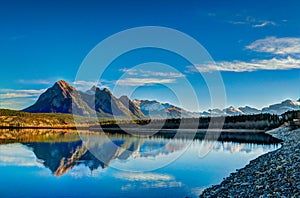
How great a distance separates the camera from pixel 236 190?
62.7ft

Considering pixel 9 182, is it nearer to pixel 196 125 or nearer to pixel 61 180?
pixel 61 180

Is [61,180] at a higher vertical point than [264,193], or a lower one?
lower

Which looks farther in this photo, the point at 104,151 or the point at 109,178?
the point at 104,151

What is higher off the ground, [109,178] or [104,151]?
[109,178]

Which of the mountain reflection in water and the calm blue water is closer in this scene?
the calm blue water

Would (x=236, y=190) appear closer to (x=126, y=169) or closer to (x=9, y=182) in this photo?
(x=126, y=169)

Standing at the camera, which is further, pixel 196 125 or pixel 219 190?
pixel 196 125

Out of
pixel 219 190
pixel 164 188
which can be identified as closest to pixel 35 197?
pixel 164 188

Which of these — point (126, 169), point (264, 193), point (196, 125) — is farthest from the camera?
point (196, 125)

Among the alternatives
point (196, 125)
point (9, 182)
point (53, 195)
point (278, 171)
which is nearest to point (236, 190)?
point (278, 171)

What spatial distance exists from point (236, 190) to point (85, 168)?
19.6 meters

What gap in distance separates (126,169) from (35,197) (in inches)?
508

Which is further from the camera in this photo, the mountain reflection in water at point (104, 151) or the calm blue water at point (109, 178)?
the mountain reflection in water at point (104, 151)

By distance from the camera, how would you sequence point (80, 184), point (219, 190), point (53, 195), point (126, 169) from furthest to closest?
point (126, 169) → point (80, 184) → point (53, 195) → point (219, 190)
